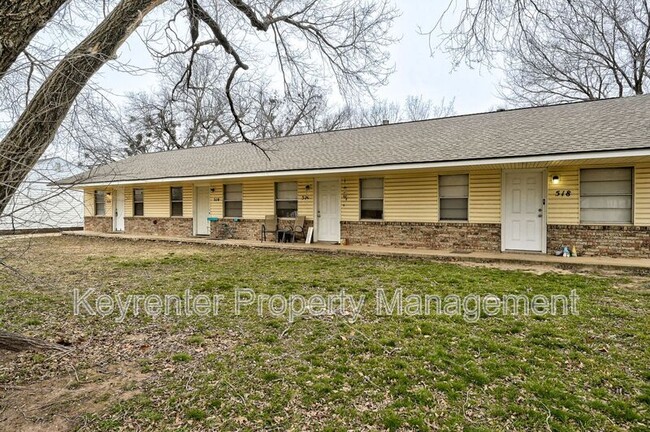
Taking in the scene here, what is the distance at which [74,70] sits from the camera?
2.76 m

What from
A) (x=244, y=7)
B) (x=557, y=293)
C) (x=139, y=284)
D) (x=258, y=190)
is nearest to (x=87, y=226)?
(x=258, y=190)

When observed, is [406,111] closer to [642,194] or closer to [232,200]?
[232,200]

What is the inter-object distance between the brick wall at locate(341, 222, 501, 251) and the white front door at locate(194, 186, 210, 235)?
19.7 ft

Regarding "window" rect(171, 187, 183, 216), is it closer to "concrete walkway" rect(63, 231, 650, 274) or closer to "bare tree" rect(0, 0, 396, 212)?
"concrete walkway" rect(63, 231, 650, 274)

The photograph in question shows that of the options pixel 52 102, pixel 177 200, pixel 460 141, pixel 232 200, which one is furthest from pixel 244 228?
pixel 52 102

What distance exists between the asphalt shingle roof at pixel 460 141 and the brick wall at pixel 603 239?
1.96 metres

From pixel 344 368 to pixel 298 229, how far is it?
918 centimetres

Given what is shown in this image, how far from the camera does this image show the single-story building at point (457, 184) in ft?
27.5

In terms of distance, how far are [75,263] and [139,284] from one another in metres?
3.56

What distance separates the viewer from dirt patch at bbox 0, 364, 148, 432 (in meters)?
2.57

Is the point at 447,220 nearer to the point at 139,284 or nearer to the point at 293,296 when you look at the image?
the point at 293,296

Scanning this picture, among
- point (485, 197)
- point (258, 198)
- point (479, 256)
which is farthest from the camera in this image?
point (258, 198)

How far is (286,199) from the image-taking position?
42.0 ft

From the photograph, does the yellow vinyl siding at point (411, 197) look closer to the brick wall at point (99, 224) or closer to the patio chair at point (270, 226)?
the patio chair at point (270, 226)
